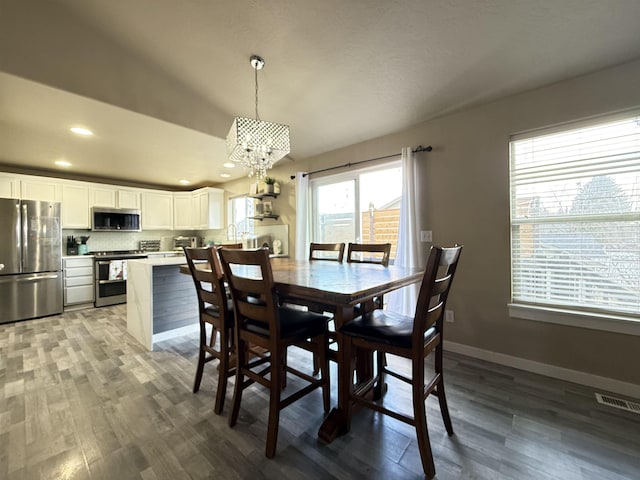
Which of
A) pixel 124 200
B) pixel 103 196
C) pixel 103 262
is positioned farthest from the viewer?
pixel 124 200

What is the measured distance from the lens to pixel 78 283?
4219 millimetres

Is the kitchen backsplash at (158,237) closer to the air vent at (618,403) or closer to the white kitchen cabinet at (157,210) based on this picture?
the white kitchen cabinet at (157,210)

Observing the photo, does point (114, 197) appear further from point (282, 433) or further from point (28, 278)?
point (282, 433)

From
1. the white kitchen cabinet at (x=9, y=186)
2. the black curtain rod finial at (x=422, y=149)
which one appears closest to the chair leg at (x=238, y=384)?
the black curtain rod finial at (x=422, y=149)

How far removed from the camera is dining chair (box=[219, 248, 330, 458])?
4.33ft

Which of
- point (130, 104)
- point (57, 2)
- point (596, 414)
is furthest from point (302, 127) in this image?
point (596, 414)

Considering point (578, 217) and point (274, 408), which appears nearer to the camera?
point (274, 408)

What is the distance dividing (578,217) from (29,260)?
6.30m

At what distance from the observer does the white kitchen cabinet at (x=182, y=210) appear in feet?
18.4

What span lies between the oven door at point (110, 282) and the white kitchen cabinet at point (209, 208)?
148cm

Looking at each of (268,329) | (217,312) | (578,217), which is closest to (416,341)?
(268,329)

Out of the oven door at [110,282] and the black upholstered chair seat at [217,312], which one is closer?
the black upholstered chair seat at [217,312]

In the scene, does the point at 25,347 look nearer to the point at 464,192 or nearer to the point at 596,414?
the point at 464,192

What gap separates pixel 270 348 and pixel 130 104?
2656mm
